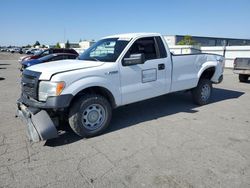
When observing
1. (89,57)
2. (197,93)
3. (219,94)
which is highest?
(89,57)

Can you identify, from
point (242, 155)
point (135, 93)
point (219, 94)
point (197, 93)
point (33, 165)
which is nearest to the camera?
point (33, 165)

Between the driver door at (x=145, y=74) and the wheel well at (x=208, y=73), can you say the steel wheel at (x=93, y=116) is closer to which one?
the driver door at (x=145, y=74)

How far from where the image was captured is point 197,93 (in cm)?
648

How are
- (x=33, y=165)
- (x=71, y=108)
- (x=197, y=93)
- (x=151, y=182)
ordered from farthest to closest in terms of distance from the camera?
Answer: (x=197, y=93) → (x=71, y=108) → (x=33, y=165) → (x=151, y=182)

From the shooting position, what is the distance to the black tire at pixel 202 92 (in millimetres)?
6488

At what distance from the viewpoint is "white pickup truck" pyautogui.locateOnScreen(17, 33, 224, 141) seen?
387 centimetres

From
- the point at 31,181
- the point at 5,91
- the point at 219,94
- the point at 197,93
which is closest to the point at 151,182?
the point at 31,181

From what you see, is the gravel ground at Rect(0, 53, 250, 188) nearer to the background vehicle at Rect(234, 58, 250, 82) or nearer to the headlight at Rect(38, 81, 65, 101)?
the headlight at Rect(38, 81, 65, 101)

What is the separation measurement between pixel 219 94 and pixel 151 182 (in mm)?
6467

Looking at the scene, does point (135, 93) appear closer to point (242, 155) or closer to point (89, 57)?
point (89, 57)

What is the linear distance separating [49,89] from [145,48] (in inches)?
95.3

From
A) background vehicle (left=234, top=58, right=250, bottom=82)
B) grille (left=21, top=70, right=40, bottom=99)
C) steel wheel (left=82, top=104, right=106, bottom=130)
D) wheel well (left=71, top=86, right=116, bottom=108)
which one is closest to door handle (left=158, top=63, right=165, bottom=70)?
wheel well (left=71, top=86, right=116, bottom=108)

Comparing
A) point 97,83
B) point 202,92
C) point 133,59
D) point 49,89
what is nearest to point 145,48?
point 133,59

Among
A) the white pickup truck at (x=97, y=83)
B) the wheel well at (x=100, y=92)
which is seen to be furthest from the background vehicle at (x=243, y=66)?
the wheel well at (x=100, y=92)
